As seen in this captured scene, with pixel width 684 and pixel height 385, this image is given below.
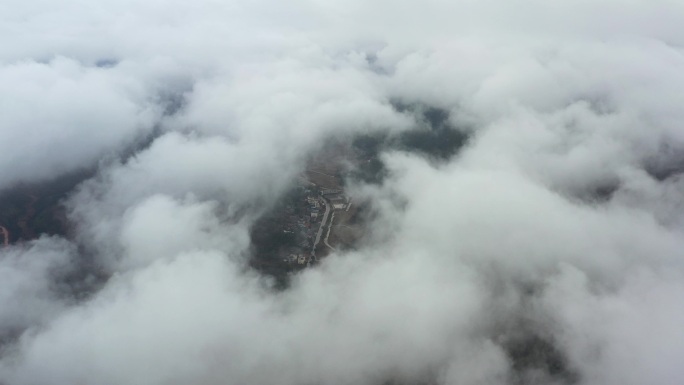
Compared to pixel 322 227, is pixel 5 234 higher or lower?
higher

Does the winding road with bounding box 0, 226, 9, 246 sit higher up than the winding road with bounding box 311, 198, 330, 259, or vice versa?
the winding road with bounding box 0, 226, 9, 246

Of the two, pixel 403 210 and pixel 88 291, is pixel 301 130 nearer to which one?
pixel 403 210

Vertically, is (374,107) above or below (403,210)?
above

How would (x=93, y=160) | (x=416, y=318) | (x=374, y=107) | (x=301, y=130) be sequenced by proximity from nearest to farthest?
(x=416, y=318) → (x=93, y=160) → (x=301, y=130) → (x=374, y=107)

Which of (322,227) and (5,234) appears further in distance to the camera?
(322,227)

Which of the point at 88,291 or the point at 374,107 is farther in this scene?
the point at 374,107

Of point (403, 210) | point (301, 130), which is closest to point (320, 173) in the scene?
point (301, 130)

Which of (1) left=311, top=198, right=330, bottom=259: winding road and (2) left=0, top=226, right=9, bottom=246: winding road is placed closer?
(2) left=0, top=226, right=9, bottom=246: winding road

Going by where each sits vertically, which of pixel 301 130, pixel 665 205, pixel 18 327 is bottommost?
pixel 18 327

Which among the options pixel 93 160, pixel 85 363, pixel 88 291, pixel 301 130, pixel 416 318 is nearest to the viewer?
pixel 85 363

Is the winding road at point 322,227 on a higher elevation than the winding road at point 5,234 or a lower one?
lower

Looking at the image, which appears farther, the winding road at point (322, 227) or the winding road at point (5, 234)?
the winding road at point (322, 227)
